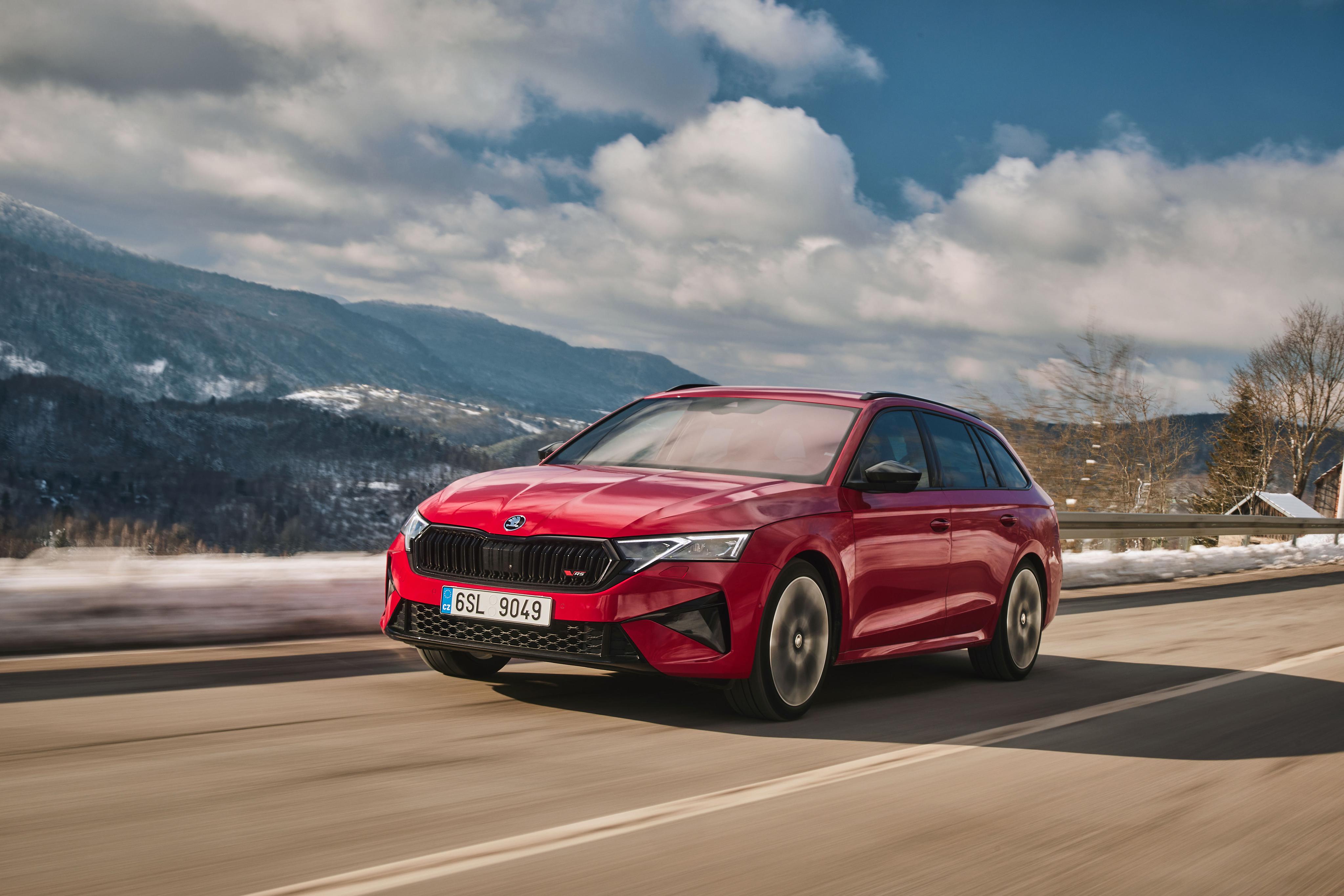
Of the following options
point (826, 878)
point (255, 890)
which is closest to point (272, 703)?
point (255, 890)

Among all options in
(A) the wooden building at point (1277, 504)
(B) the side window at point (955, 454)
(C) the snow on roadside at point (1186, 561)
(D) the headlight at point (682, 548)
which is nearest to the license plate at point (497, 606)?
(D) the headlight at point (682, 548)

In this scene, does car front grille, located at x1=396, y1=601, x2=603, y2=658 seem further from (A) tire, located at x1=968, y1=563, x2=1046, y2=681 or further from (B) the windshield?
(A) tire, located at x1=968, y1=563, x2=1046, y2=681

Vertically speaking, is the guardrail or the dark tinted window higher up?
the dark tinted window

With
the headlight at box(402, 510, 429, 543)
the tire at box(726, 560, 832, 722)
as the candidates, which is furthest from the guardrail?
the headlight at box(402, 510, 429, 543)

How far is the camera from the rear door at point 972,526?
22.9ft

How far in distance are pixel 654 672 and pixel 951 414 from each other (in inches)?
130

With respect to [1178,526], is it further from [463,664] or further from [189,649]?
[189,649]

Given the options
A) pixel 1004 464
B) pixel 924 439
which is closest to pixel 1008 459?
pixel 1004 464

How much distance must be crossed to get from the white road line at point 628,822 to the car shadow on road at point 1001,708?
0.12 meters

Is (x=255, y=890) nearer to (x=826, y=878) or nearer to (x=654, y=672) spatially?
(x=826, y=878)

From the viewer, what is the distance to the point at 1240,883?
368 centimetres

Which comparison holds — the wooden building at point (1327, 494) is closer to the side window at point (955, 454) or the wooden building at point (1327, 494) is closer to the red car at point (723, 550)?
the side window at point (955, 454)

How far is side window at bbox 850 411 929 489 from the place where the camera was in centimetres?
630

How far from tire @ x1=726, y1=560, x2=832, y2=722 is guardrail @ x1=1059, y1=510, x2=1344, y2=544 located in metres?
7.11
